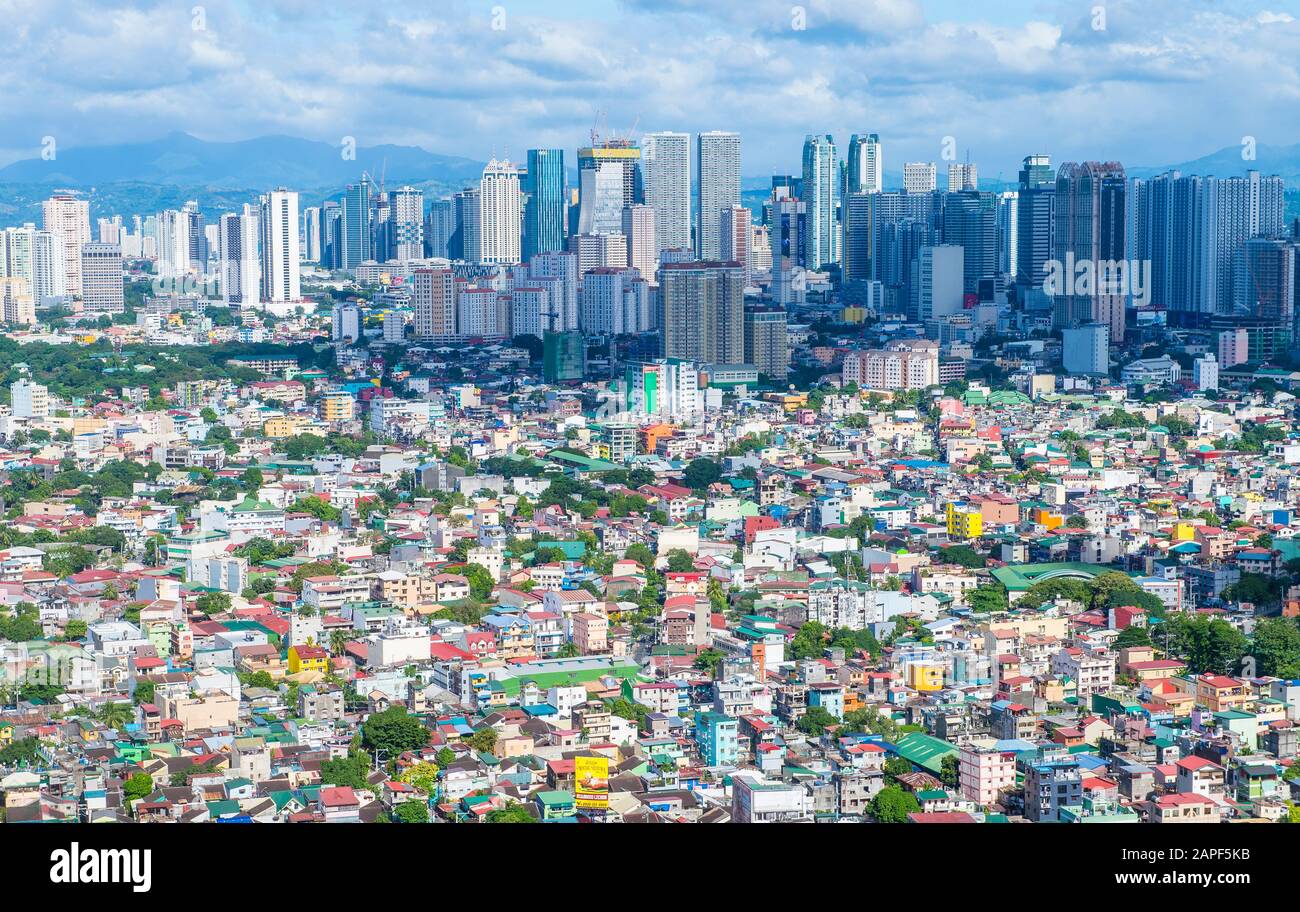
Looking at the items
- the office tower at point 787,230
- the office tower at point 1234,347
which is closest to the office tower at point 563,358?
the office tower at point 1234,347

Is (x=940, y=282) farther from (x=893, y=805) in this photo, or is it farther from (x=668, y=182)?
(x=893, y=805)

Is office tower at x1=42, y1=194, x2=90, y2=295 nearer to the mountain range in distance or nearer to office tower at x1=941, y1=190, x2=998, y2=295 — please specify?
the mountain range in distance

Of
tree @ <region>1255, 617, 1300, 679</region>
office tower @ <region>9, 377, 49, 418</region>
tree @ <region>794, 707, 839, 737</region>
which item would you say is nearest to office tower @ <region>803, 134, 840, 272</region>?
office tower @ <region>9, 377, 49, 418</region>

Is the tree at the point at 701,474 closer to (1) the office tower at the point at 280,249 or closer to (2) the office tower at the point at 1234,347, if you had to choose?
(2) the office tower at the point at 1234,347

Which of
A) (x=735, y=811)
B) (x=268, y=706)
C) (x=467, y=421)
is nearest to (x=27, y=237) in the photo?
(x=467, y=421)

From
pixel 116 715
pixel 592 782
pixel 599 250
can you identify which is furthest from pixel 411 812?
pixel 599 250
